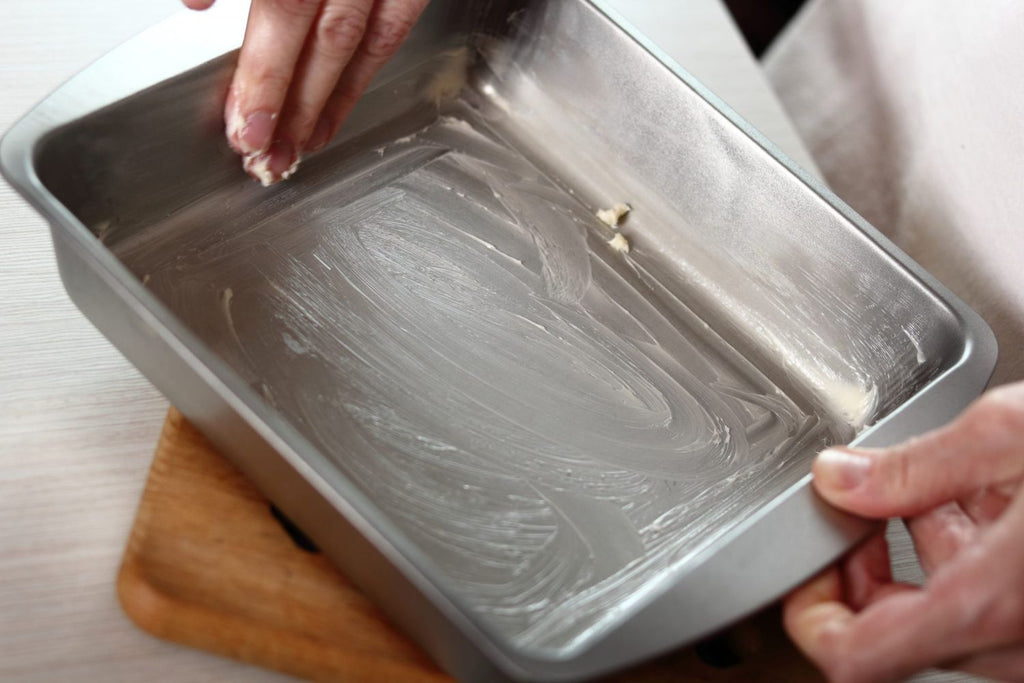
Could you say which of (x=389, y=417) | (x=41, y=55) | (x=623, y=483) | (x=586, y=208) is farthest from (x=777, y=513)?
(x=41, y=55)

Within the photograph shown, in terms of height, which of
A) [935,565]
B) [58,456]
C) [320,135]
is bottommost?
[58,456]

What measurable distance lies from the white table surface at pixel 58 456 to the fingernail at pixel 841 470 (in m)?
0.33

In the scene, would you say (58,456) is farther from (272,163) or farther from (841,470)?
(841,470)

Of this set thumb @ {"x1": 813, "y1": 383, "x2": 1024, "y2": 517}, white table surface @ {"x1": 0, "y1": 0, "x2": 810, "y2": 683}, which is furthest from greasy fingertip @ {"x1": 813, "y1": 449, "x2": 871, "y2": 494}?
white table surface @ {"x1": 0, "y1": 0, "x2": 810, "y2": 683}

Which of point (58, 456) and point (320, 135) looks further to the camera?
point (320, 135)

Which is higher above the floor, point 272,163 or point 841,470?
point 841,470

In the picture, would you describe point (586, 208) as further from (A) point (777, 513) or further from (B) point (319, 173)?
(A) point (777, 513)

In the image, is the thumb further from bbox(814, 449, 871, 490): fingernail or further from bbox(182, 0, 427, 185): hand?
bbox(182, 0, 427, 185): hand

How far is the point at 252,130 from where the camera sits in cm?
71

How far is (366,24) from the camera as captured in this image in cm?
72

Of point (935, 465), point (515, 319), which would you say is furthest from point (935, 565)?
point (515, 319)

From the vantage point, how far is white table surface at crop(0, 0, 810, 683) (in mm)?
541

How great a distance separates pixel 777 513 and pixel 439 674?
209 mm

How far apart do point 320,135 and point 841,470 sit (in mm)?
458
